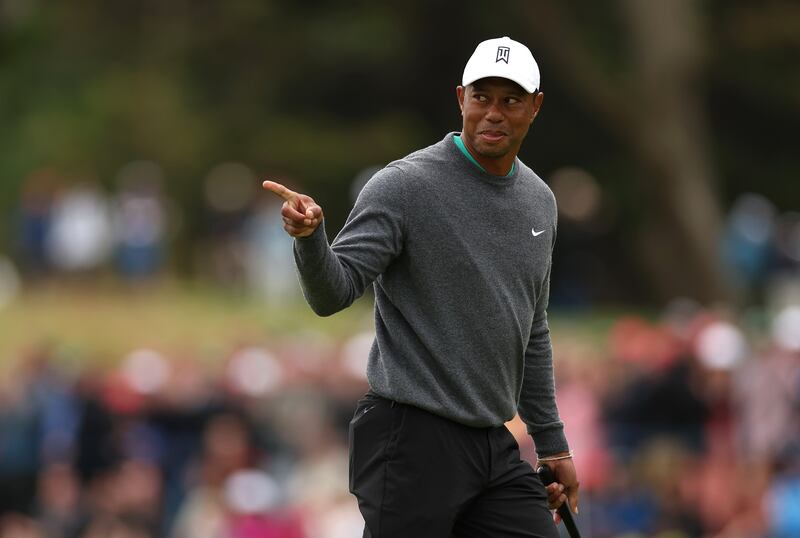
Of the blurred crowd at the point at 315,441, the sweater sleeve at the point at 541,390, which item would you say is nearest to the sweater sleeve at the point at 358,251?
the sweater sleeve at the point at 541,390

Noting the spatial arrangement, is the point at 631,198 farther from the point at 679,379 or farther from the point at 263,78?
the point at 679,379

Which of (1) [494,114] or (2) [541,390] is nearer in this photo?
(1) [494,114]

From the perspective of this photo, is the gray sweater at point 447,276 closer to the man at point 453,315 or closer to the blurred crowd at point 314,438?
the man at point 453,315

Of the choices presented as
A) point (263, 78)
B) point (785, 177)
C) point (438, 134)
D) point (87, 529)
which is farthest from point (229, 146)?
point (87, 529)

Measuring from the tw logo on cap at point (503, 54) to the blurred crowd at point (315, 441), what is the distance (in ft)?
20.5

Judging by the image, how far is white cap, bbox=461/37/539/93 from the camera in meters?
Answer: 5.00

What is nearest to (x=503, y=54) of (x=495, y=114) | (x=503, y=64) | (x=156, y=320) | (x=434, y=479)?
(x=503, y=64)

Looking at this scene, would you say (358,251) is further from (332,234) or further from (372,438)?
(332,234)

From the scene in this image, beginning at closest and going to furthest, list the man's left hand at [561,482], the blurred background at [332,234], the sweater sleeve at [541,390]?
the sweater sleeve at [541,390] < the man's left hand at [561,482] < the blurred background at [332,234]

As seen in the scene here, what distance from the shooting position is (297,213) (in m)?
4.61

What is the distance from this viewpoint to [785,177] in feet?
94.9

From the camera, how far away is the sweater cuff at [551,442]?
18.2 ft

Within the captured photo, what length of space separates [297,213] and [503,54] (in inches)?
33.8

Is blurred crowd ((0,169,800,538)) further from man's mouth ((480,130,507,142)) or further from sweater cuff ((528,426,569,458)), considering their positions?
man's mouth ((480,130,507,142))
